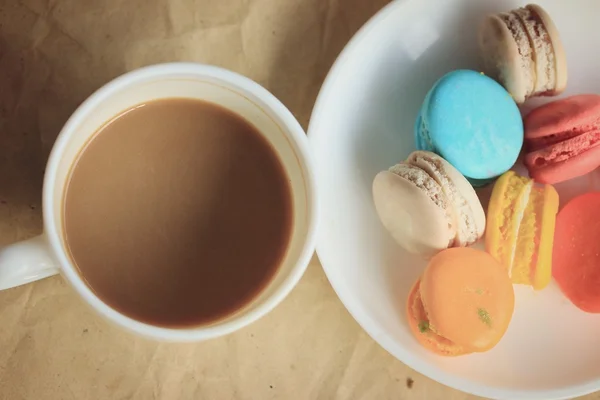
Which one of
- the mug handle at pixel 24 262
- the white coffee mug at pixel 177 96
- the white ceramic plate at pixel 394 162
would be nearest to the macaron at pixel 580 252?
the white ceramic plate at pixel 394 162

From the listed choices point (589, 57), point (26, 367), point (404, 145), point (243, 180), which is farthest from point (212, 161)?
point (589, 57)

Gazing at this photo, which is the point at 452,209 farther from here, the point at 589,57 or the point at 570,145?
the point at 589,57

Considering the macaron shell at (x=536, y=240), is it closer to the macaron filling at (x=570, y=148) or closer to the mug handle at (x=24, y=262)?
the macaron filling at (x=570, y=148)

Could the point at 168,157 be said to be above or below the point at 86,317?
above

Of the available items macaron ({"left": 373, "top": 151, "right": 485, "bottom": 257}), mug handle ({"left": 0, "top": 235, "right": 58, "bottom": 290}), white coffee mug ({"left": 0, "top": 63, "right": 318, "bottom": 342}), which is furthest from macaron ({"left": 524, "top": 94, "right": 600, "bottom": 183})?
mug handle ({"left": 0, "top": 235, "right": 58, "bottom": 290})

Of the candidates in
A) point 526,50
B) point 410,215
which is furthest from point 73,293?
point 526,50

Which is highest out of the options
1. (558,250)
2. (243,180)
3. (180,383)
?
(243,180)
